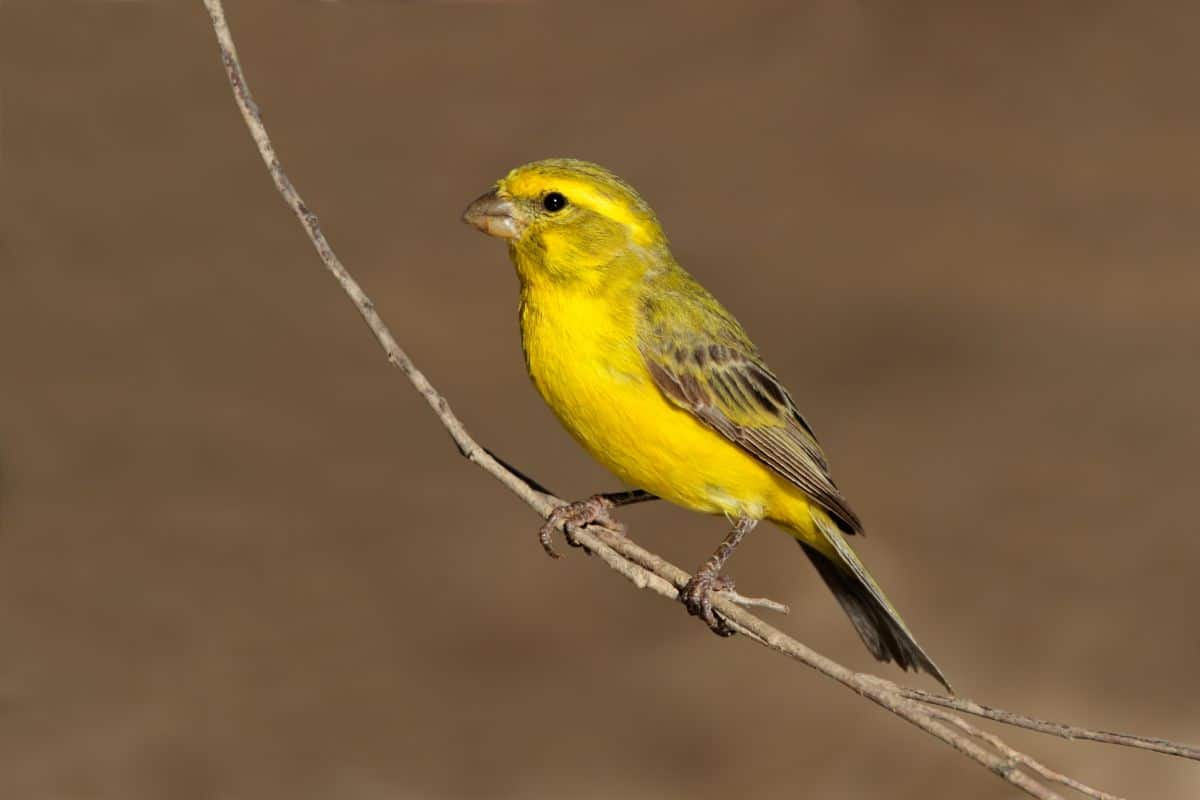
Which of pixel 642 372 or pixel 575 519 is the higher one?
pixel 642 372

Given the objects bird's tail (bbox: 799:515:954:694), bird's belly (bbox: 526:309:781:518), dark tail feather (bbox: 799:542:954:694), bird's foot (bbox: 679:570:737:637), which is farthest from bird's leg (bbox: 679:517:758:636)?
dark tail feather (bbox: 799:542:954:694)

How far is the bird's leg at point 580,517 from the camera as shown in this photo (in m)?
4.83

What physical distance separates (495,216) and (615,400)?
2.36ft

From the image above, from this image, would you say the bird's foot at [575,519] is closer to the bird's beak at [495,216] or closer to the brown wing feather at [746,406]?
the brown wing feather at [746,406]

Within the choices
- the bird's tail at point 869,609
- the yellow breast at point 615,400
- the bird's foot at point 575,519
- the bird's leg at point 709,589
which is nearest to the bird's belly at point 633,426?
the yellow breast at point 615,400

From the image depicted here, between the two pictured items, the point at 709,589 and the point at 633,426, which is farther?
the point at 633,426

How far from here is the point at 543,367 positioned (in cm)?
A: 463

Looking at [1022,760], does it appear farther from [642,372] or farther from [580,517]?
[580,517]

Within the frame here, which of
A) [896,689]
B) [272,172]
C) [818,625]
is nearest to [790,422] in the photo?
[896,689]

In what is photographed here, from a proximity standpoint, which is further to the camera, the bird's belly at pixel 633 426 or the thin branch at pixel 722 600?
the bird's belly at pixel 633 426

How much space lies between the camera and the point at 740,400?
16.3 feet

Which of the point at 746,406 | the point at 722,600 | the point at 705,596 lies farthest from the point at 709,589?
the point at 746,406

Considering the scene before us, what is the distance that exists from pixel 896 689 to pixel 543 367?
167 cm

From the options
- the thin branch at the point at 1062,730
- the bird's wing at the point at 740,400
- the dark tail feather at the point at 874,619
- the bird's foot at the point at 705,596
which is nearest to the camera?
the thin branch at the point at 1062,730
